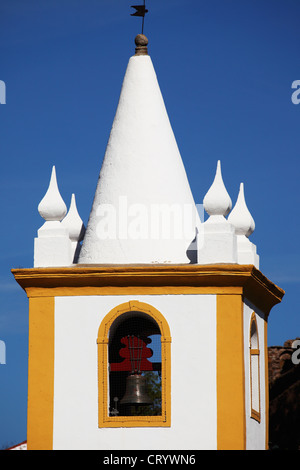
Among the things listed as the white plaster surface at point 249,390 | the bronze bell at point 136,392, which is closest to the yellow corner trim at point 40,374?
the bronze bell at point 136,392

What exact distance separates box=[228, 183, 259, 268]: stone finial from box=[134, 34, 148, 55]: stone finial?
110 inches

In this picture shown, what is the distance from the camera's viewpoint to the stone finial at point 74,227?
83.1ft

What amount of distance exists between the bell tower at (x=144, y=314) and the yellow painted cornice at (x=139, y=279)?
2 centimetres

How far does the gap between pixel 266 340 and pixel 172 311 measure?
2.80m

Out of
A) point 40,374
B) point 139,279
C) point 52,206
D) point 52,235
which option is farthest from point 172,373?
point 52,206

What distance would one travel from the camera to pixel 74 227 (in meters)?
25.5

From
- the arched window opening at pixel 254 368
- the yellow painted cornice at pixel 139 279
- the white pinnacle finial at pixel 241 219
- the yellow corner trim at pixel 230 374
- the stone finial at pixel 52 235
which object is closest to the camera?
the yellow corner trim at pixel 230 374

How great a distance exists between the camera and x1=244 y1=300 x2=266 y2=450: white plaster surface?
23.5m

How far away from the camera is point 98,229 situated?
24391 mm

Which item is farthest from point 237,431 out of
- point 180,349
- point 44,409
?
point 44,409

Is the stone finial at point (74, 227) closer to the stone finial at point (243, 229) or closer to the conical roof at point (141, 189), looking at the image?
the conical roof at point (141, 189)

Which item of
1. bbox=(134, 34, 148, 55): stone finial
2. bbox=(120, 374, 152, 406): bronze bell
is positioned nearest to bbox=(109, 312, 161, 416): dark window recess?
bbox=(120, 374, 152, 406): bronze bell

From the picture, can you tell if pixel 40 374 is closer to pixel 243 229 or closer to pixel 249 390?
pixel 249 390
